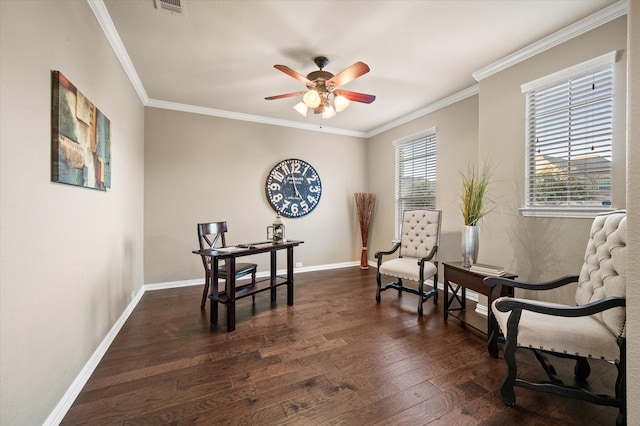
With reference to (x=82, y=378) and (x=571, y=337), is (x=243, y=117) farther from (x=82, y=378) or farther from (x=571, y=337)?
(x=571, y=337)

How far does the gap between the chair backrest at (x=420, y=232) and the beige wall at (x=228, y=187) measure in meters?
1.80

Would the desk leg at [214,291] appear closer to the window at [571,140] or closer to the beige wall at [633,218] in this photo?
the beige wall at [633,218]

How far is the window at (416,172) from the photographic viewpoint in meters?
4.29

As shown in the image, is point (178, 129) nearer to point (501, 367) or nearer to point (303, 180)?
point (303, 180)

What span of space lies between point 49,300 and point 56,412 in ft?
2.11

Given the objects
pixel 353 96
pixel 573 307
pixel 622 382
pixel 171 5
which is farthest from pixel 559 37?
pixel 171 5

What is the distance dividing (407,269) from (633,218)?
7.99ft

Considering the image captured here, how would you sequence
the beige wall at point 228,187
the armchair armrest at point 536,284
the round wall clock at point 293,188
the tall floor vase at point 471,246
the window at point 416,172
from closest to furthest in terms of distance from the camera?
1. the armchair armrest at point 536,284
2. the tall floor vase at point 471,246
3. the beige wall at point 228,187
4. the window at point 416,172
5. the round wall clock at point 293,188

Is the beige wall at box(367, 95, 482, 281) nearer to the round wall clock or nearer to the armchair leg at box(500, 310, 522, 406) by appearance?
the round wall clock

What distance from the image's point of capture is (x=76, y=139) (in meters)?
1.73

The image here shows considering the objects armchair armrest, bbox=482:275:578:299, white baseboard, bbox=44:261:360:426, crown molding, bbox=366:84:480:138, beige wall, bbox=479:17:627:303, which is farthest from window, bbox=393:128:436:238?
white baseboard, bbox=44:261:360:426

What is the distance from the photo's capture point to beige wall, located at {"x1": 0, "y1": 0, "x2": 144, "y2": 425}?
1.15 metres

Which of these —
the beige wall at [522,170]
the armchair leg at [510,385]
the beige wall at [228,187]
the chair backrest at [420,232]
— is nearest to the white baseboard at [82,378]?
the beige wall at [228,187]

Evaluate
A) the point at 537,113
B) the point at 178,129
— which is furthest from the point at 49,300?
the point at 537,113
